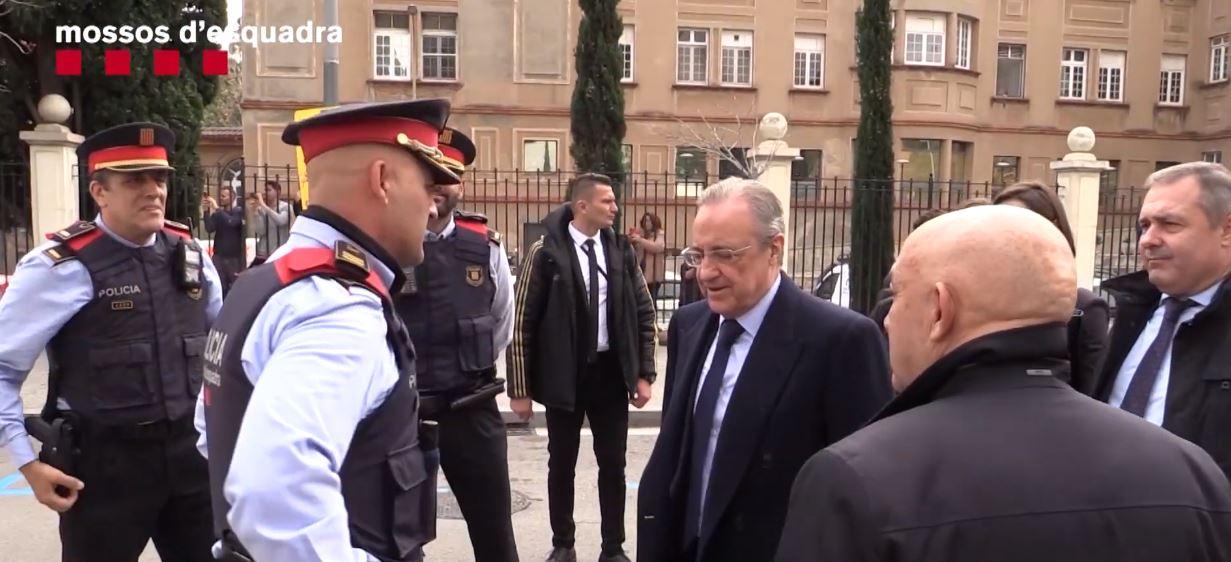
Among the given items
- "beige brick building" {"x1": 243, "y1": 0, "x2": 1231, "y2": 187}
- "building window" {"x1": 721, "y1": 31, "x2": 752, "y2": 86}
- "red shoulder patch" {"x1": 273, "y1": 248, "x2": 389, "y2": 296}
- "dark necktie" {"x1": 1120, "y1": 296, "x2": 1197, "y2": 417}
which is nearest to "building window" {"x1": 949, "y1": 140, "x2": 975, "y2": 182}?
"beige brick building" {"x1": 243, "y1": 0, "x2": 1231, "y2": 187}

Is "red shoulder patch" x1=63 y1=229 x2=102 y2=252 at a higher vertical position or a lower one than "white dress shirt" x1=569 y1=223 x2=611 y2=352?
higher

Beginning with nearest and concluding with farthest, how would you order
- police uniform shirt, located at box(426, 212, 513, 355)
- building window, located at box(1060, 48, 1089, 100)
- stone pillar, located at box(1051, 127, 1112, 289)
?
police uniform shirt, located at box(426, 212, 513, 355), stone pillar, located at box(1051, 127, 1112, 289), building window, located at box(1060, 48, 1089, 100)

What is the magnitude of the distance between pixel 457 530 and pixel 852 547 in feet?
15.0

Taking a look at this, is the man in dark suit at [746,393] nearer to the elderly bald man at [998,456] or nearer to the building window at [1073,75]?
the elderly bald man at [998,456]

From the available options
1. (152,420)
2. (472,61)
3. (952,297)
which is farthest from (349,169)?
(472,61)

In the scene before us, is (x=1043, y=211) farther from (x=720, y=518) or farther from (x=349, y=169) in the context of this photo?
(x=349, y=169)

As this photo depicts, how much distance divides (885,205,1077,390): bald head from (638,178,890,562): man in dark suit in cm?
125

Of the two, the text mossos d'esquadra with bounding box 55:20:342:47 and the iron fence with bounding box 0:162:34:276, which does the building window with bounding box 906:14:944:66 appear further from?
the iron fence with bounding box 0:162:34:276

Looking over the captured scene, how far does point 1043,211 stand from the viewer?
3.88m

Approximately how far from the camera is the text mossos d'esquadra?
671 inches

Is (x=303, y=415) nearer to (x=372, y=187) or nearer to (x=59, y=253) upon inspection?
(x=372, y=187)

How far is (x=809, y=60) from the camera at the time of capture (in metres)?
25.7

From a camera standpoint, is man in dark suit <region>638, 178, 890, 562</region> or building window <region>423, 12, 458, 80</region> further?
building window <region>423, 12, 458, 80</region>

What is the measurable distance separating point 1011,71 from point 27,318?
91.3ft
